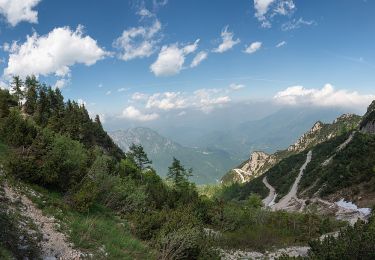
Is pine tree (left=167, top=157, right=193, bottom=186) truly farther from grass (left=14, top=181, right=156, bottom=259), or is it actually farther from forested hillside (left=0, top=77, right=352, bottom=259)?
grass (left=14, top=181, right=156, bottom=259)

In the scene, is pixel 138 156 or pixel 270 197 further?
pixel 270 197

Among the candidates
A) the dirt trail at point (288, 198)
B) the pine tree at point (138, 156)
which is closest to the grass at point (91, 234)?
the pine tree at point (138, 156)

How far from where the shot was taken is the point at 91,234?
14.6 metres

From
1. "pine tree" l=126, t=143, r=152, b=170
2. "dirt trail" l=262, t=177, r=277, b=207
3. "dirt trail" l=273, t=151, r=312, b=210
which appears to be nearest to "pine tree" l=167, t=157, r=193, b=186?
"pine tree" l=126, t=143, r=152, b=170

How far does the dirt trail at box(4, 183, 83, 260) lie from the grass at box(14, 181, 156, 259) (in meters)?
0.42

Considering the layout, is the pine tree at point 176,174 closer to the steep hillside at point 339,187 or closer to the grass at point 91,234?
the steep hillside at point 339,187

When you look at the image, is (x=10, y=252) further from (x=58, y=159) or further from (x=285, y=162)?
(x=285, y=162)

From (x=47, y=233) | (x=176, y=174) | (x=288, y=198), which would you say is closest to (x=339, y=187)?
(x=288, y=198)

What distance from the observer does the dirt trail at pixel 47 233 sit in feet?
38.3

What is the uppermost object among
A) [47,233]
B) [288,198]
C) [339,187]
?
[47,233]

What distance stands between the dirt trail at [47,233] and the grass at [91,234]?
42 centimetres

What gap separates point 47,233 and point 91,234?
2.22m

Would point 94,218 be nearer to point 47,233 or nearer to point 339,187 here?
point 47,233

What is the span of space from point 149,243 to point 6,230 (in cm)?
788
